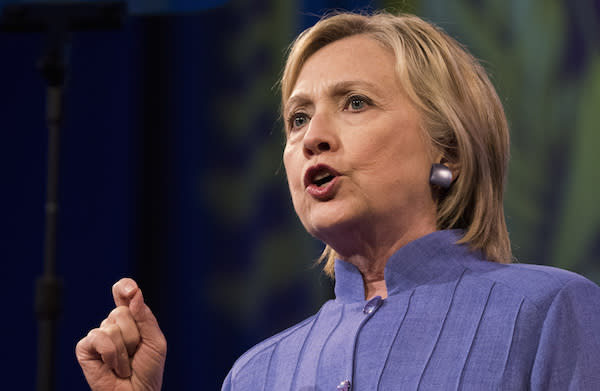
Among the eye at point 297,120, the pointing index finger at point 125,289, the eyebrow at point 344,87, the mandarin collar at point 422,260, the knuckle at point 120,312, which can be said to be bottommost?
the knuckle at point 120,312

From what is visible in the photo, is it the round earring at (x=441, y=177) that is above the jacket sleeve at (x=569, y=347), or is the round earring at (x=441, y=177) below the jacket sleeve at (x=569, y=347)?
above

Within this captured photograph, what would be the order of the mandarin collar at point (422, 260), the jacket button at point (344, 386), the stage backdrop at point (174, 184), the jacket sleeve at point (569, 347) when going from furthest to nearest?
1. the stage backdrop at point (174, 184)
2. the mandarin collar at point (422, 260)
3. the jacket button at point (344, 386)
4. the jacket sleeve at point (569, 347)

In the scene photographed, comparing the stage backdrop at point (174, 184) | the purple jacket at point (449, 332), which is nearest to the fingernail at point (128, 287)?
the purple jacket at point (449, 332)

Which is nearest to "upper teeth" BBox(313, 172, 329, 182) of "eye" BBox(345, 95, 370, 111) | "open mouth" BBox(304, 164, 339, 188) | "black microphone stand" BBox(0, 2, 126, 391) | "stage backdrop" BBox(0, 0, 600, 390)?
"open mouth" BBox(304, 164, 339, 188)

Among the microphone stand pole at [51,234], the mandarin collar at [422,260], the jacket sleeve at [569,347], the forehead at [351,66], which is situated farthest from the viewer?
the microphone stand pole at [51,234]

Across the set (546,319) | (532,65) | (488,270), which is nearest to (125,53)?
(532,65)

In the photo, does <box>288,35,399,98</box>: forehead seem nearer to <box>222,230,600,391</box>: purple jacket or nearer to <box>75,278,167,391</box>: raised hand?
<box>222,230,600,391</box>: purple jacket

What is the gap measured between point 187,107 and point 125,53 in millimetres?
306

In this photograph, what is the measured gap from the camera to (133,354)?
4.31 feet

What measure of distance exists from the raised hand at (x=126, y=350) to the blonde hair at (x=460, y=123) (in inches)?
22.1

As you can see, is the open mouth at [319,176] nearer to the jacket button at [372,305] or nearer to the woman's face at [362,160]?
the woman's face at [362,160]

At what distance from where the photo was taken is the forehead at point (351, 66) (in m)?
1.45

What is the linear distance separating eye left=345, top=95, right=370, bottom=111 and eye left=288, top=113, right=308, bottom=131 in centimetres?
12

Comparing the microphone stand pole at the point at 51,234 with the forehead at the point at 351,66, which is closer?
the forehead at the point at 351,66
